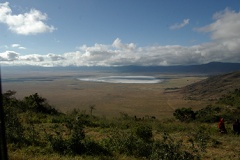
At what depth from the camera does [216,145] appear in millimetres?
14117

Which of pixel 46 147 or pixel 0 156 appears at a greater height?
pixel 0 156

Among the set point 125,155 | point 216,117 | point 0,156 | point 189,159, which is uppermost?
point 0,156

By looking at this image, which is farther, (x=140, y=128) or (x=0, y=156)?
(x=140, y=128)

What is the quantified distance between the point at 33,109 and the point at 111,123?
9.29 meters

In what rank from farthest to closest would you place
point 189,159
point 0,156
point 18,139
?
point 18,139 → point 189,159 → point 0,156

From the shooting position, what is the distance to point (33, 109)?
26203 millimetres

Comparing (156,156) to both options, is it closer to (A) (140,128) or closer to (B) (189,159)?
(B) (189,159)

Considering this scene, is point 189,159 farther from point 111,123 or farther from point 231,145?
point 111,123

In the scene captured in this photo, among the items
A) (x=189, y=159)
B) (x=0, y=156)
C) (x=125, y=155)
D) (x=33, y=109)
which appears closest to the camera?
(x=0, y=156)

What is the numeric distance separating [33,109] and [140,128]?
1591 centimetres

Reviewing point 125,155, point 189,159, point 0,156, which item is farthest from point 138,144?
point 0,156

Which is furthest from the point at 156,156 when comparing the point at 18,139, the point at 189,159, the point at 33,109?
the point at 33,109

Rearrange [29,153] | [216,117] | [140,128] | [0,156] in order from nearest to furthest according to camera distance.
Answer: [0,156], [29,153], [140,128], [216,117]

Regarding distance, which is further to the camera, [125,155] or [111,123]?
[111,123]
